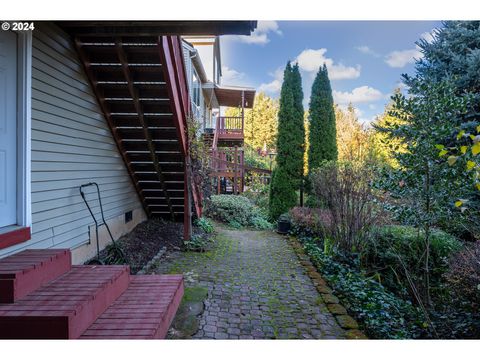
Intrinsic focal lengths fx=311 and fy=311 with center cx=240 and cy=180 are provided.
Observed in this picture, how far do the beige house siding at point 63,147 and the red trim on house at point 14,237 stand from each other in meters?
0.19

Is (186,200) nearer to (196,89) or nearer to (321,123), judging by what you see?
(321,123)

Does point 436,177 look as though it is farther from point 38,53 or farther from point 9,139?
point 38,53

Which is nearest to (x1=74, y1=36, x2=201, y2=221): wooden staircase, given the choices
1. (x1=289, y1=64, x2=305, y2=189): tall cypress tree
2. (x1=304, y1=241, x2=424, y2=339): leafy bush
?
(x1=304, y1=241, x2=424, y2=339): leafy bush

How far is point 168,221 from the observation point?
23.0ft

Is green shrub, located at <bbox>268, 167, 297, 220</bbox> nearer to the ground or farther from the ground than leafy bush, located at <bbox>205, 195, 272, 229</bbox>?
farther from the ground

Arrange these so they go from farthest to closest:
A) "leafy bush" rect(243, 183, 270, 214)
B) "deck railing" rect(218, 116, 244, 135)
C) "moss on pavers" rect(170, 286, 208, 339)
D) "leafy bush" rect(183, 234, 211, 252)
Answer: "deck railing" rect(218, 116, 244, 135)
"leafy bush" rect(243, 183, 270, 214)
"leafy bush" rect(183, 234, 211, 252)
"moss on pavers" rect(170, 286, 208, 339)

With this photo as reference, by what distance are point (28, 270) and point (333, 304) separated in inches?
109

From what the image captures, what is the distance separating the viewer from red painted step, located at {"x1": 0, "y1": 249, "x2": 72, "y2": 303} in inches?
80.1

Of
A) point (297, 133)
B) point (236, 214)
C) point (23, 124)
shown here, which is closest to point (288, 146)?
point (297, 133)

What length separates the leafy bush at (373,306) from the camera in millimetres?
2672

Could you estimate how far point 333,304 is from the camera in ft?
10.7

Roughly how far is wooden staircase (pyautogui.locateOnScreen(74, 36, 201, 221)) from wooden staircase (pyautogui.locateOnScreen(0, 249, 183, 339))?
2268mm

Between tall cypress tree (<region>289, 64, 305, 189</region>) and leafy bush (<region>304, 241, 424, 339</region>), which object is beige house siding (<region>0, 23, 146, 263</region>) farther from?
tall cypress tree (<region>289, 64, 305, 189</region>)
